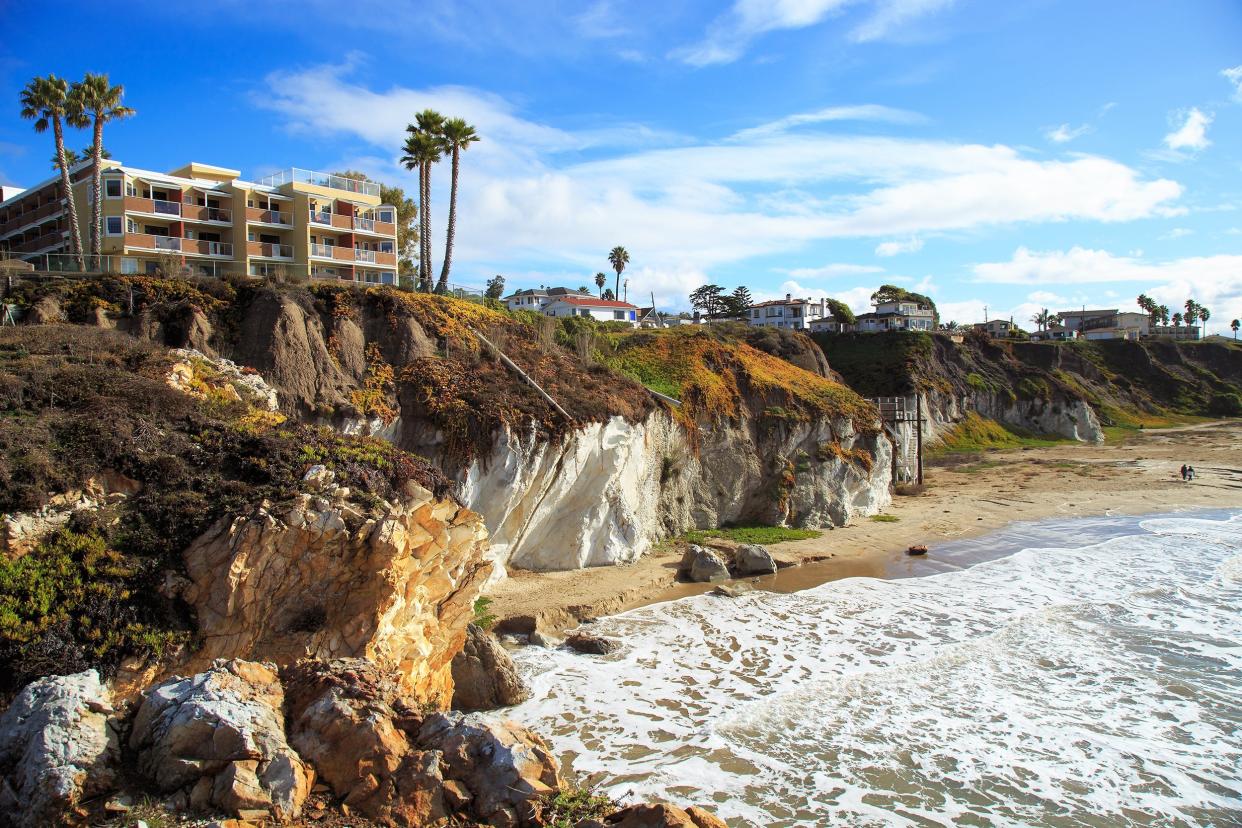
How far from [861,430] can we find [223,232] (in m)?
33.9

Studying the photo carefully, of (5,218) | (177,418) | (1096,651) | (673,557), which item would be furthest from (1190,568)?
(5,218)

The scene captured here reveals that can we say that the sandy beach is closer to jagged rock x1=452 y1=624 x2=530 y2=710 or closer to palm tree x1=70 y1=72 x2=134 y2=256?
jagged rock x1=452 y1=624 x2=530 y2=710

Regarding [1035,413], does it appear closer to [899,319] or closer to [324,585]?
[899,319]

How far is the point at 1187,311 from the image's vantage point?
440ft

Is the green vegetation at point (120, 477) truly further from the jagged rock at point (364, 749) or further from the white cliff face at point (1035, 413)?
the white cliff face at point (1035, 413)

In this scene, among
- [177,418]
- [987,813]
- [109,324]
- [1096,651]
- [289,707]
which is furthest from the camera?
[109,324]

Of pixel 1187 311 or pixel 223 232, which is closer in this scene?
pixel 223 232

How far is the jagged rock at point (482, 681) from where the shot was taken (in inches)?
613

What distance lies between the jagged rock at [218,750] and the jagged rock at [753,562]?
63.1 feet

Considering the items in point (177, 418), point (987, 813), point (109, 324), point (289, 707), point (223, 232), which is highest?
point (223, 232)

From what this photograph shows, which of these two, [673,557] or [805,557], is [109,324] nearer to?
[673,557]

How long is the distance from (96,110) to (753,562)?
34.5m

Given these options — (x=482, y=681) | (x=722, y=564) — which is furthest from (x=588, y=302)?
(x=482, y=681)

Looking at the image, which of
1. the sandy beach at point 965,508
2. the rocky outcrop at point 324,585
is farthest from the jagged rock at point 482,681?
the sandy beach at point 965,508
